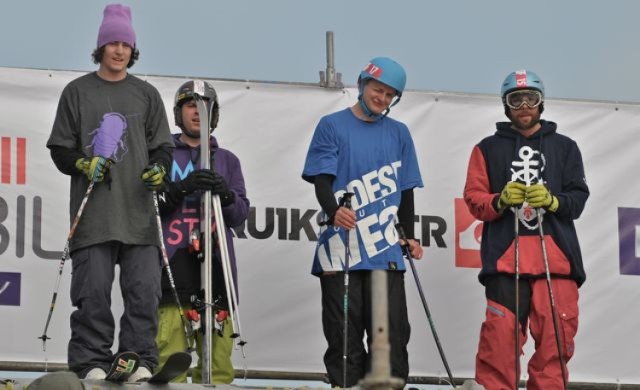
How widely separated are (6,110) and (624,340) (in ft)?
15.4

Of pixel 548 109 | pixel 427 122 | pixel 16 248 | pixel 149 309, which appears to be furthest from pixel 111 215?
pixel 548 109

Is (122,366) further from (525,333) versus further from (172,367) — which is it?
(525,333)

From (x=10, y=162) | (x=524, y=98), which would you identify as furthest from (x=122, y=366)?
(x=10, y=162)

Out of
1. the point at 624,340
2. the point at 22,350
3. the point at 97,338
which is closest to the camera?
the point at 97,338

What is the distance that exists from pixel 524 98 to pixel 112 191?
268 centimetres

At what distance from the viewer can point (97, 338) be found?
364 inches

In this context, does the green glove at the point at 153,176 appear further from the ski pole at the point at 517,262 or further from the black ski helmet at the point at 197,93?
the ski pole at the point at 517,262

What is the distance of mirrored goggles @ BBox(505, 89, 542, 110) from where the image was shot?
413 inches

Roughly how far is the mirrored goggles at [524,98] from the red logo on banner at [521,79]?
0.12 feet

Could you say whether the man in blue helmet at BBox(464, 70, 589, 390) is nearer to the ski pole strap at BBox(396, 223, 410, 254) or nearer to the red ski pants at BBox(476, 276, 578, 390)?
the red ski pants at BBox(476, 276, 578, 390)

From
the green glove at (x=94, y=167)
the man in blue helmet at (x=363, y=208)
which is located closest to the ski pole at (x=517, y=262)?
the man in blue helmet at (x=363, y=208)

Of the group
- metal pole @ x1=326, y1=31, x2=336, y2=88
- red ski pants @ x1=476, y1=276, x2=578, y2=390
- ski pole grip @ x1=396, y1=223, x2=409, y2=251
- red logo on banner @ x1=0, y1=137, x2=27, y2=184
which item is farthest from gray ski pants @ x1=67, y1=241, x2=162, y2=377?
metal pole @ x1=326, y1=31, x2=336, y2=88

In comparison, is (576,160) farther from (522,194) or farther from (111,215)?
(111,215)

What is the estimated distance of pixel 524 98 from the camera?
10500mm
